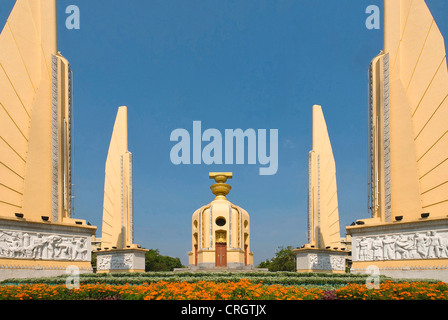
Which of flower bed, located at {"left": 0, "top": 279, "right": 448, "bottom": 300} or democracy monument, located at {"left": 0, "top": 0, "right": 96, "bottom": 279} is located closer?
flower bed, located at {"left": 0, "top": 279, "right": 448, "bottom": 300}

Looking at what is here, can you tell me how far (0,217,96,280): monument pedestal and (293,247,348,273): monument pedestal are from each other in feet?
49.3

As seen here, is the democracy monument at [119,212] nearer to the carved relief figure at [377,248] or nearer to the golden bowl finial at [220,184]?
the golden bowl finial at [220,184]

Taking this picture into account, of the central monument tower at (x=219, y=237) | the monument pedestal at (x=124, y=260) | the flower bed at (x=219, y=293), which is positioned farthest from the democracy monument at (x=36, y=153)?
the central monument tower at (x=219, y=237)

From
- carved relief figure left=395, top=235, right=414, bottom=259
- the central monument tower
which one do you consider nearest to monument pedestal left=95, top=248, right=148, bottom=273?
the central monument tower

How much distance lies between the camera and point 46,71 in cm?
1688

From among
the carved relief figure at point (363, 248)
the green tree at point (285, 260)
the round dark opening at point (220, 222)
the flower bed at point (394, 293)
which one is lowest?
the green tree at point (285, 260)

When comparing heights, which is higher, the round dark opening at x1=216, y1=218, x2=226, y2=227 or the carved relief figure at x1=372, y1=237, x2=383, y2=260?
the round dark opening at x1=216, y1=218, x2=226, y2=227

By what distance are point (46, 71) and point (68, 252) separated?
7.74 m

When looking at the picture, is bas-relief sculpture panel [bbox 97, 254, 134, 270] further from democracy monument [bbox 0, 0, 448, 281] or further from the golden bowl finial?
democracy monument [bbox 0, 0, 448, 281]

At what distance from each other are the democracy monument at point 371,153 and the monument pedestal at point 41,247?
4 cm

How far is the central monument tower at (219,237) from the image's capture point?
3117 centimetres

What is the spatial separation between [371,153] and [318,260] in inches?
441

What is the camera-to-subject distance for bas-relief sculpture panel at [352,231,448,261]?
13.7 meters
